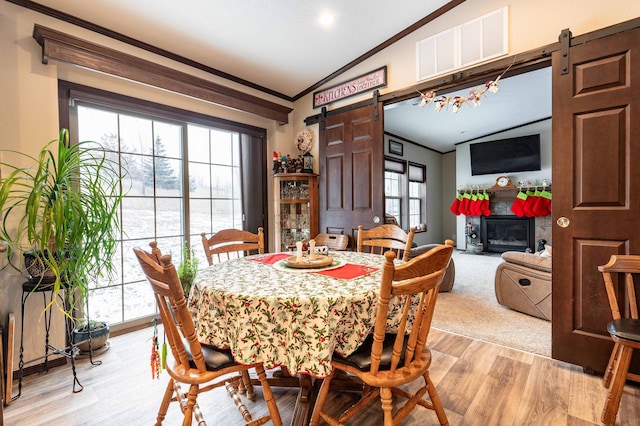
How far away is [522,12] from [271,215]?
3.15 m

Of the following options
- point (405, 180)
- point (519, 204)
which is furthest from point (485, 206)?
point (405, 180)

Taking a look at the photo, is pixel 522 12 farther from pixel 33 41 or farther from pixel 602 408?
pixel 33 41

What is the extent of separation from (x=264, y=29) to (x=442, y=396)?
3.17 metres

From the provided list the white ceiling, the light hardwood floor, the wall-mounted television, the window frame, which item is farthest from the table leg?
the wall-mounted television

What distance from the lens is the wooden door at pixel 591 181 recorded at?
185 centimetres

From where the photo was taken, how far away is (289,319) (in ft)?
4.02

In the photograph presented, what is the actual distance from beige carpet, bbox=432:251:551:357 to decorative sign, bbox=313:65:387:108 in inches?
99.4

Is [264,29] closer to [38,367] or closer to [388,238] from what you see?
[388,238]

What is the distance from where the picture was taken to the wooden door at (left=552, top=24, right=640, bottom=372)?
1.85 metres

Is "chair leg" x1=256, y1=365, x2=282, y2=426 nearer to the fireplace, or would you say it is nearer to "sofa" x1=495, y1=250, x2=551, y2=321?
"sofa" x1=495, y1=250, x2=551, y2=321

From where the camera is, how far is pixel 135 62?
2.55 meters

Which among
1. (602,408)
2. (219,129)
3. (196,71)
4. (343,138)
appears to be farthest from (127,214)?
(602,408)

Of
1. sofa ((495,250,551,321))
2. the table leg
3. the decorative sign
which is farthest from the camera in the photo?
the decorative sign

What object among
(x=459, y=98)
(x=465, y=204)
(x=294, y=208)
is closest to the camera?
(x=459, y=98)
